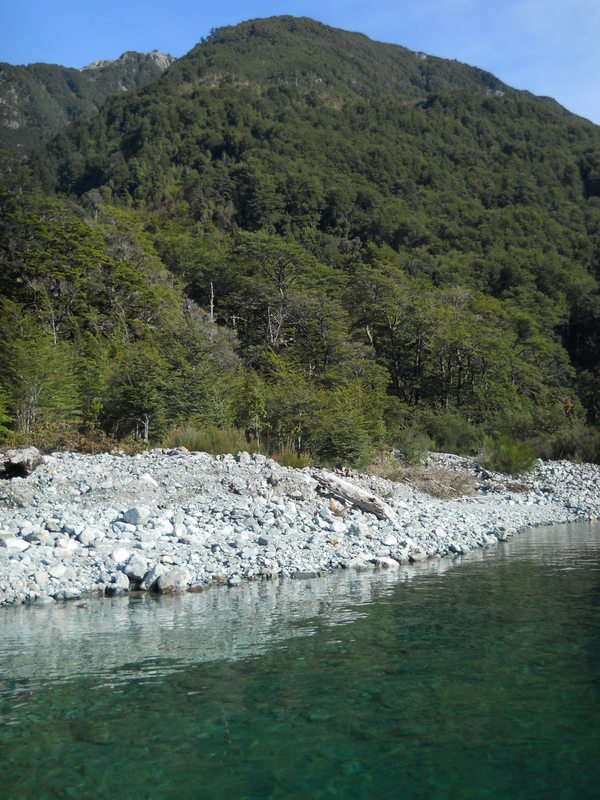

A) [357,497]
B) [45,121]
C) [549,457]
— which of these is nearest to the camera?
[357,497]

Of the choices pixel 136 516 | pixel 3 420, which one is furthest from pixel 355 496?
pixel 3 420

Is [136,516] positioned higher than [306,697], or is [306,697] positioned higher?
[136,516]

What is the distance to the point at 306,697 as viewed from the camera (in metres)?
4.75

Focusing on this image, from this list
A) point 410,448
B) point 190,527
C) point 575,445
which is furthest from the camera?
point 575,445

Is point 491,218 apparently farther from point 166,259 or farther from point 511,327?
point 166,259

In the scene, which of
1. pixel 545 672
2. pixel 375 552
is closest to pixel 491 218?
pixel 375 552

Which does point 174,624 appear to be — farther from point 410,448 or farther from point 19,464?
point 410,448

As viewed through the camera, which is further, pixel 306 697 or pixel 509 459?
pixel 509 459

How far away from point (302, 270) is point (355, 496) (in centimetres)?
2900

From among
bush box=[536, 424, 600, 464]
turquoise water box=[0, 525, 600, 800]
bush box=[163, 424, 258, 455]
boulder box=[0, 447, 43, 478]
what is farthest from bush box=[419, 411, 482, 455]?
turquoise water box=[0, 525, 600, 800]

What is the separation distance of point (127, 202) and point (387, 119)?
5264cm

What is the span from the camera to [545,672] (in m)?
5.12

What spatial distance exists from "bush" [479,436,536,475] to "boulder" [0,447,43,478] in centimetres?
1721

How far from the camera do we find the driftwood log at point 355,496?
1327 centimetres
